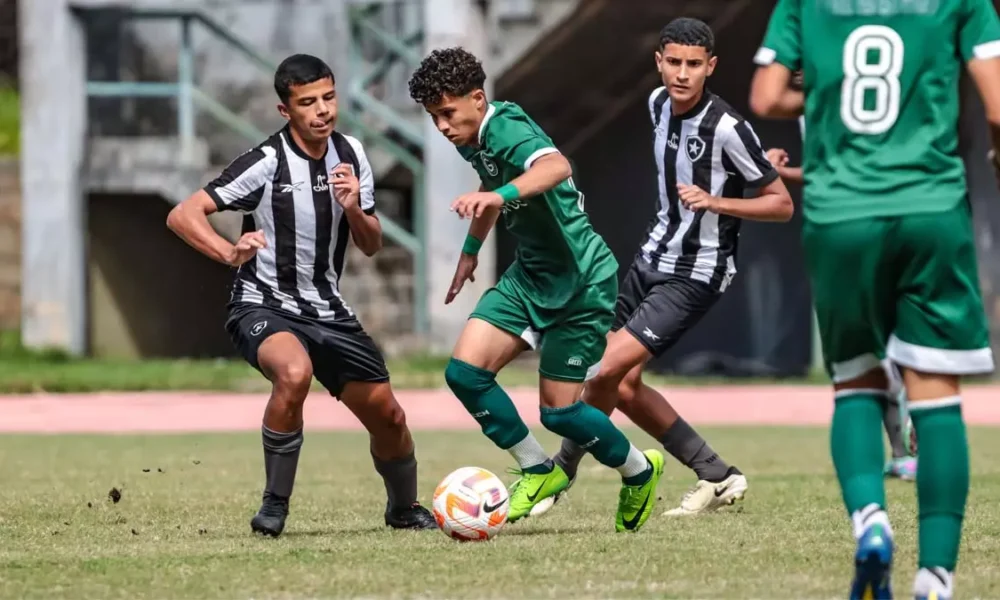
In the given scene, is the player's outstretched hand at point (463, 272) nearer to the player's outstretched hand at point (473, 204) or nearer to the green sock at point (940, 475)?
the player's outstretched hand at point (473, 204)

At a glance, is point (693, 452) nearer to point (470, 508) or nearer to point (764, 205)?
point (764, 205)

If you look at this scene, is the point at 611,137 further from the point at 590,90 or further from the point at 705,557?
the point at 705,557

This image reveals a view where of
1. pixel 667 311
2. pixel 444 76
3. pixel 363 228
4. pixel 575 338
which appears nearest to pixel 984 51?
pixel 444 76

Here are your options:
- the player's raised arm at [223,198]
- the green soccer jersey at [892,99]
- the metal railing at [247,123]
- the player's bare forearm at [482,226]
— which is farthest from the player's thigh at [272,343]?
the metal railing at [247,123]

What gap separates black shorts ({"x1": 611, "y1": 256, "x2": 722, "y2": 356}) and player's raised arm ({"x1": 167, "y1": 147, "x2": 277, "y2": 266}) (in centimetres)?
194

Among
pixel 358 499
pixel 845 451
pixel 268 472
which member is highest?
pixel 845 451

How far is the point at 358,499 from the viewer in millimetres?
9320

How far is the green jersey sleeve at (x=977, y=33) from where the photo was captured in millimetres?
5207

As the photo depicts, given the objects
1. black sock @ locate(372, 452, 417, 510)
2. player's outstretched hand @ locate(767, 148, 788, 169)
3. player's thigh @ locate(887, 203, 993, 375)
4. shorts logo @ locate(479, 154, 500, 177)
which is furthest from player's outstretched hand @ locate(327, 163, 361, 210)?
player's thigh @ locate(887, 203, 993, 375)

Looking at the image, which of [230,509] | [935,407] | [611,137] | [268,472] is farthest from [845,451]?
[611,137]

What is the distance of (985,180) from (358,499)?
13784 mm

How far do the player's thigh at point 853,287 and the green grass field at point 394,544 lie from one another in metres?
0.74

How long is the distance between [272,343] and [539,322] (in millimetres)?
1085

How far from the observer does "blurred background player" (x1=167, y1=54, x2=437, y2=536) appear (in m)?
7.45
